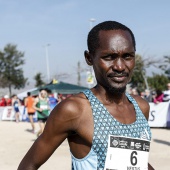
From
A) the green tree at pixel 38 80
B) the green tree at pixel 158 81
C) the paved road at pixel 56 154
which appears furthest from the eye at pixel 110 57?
the green tree at pixel 38 80

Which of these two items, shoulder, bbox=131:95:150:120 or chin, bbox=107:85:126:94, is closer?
chin, bbox=107:85:126:94

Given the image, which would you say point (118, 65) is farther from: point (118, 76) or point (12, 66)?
point (12, 66)

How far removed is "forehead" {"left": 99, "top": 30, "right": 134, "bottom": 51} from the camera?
195cm

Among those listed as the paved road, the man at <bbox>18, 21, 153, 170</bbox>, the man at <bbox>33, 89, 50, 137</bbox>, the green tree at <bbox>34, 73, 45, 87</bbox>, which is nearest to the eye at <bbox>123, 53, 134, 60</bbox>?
the man at <bbox>18, 21, 153, 170</bbox>

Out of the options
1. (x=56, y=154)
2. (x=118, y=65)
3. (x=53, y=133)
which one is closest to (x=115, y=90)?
(x=118, y=65)

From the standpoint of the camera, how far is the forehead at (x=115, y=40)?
195 centimetres

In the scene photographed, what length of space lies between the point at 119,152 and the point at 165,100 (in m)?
12.3

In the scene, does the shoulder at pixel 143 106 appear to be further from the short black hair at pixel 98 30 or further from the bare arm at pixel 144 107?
the short black hair at pixel 98 30

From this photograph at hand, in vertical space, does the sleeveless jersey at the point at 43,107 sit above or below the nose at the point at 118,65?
below

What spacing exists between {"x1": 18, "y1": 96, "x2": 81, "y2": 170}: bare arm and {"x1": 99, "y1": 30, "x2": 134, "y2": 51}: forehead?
329 mm

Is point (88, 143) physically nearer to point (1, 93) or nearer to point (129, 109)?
point (129, 109)

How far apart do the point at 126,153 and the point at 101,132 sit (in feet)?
0.57

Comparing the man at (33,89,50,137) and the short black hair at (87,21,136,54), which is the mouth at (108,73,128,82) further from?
the man at (33,89,50,137)

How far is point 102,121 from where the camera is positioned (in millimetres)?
1934
